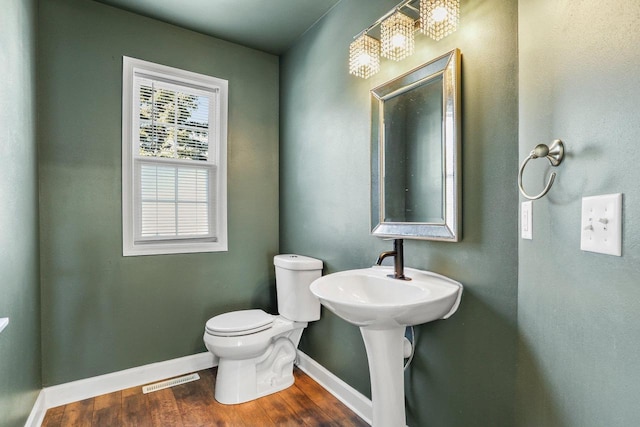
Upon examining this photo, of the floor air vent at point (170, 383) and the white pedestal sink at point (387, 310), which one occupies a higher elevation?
the white pedestal sink at point (387, 310)

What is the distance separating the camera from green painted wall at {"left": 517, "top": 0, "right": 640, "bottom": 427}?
678 millimetres

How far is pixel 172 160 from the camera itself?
7.63 ft

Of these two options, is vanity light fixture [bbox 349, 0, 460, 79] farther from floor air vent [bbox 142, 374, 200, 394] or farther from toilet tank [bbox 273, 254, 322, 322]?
floor air vent [bbox 142, 374, 200, 394]

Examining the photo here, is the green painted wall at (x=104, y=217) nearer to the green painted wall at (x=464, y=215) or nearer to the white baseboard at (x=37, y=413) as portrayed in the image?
the white baseboard at (x=37, y=413)

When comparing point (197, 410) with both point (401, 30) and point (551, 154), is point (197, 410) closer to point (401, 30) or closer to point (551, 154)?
point (551, 154)

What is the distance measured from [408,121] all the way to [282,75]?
152 cm

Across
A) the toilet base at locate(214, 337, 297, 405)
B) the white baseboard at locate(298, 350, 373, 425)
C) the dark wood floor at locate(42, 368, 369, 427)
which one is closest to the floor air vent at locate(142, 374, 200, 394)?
the dark wood floor at locate(42, 368, 369, 427)

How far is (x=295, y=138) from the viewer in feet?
8.36

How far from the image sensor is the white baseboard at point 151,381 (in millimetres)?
1838

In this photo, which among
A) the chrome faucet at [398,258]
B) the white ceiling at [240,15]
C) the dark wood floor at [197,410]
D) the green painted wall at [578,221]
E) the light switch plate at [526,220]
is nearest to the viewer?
the green painted wall at [578,221]

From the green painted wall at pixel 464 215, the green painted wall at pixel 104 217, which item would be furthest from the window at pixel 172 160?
the green painted wall at pixel 464 215

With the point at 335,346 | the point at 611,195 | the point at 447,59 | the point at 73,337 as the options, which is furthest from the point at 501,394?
the point at 73,337

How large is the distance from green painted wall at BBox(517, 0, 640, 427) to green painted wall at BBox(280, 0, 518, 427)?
83 millimetres

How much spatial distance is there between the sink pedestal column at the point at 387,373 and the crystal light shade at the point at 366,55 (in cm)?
131
